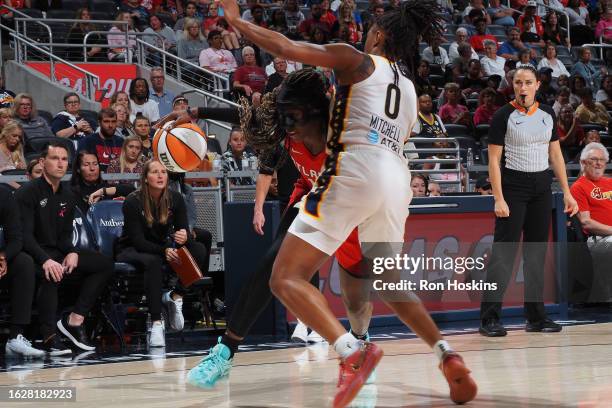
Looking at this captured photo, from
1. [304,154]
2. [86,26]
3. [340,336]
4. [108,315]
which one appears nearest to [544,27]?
[86,26]

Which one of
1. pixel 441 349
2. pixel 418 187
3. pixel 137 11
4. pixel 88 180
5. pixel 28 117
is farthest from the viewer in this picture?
pixel 137 11

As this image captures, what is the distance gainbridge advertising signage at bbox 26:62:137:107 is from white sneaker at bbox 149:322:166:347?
6.16m

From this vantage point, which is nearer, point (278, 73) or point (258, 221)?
point (258, 221)

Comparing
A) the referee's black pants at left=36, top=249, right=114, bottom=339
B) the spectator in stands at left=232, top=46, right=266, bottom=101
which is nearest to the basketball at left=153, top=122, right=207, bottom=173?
the referee's black pants at left=36, top=249, right=114, bottom=339

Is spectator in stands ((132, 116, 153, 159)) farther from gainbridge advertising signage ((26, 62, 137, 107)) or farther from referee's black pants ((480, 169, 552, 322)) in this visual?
referee's black pants ((480, 169, 552, 322))

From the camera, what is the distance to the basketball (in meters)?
6.71

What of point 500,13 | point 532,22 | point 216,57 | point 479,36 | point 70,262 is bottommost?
point 70,262

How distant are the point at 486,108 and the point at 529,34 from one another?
5.62 m

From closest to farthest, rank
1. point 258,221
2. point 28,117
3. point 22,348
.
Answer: point 22,348, point 258,221, point 28,117

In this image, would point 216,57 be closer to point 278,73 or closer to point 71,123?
point 278,73

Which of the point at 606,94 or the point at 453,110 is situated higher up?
the point at 606,94

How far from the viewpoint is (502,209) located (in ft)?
26.7

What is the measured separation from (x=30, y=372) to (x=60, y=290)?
1864mm

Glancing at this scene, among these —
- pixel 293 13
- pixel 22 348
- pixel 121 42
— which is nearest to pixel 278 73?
pixel 121 42
